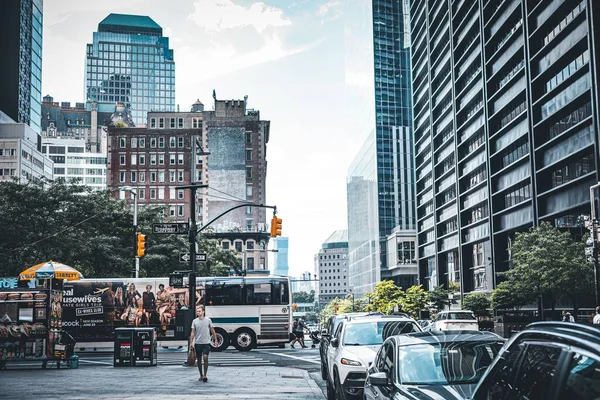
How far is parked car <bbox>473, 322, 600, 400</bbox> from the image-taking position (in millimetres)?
3324

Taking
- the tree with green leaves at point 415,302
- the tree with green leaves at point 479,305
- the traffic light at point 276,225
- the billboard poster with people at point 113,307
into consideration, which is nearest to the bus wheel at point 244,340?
the billboard poster with people at point 113,307

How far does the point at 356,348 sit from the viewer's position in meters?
13.8

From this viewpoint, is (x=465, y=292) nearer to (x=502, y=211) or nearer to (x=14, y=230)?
(x=502, y=211)

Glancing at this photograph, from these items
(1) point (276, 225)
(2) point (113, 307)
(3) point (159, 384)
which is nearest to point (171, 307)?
(2) point (113, 307)

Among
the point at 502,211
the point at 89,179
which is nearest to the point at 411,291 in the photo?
the point at 502,211

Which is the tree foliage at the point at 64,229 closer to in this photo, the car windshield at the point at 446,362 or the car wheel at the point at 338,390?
the car wheel at the point at 338,390

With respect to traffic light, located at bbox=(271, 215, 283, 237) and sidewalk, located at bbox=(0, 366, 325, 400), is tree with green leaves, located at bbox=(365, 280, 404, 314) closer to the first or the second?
traffic light, located at bbox=(271, 215, 283, 237)

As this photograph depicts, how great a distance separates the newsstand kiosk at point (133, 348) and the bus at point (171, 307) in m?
10.6

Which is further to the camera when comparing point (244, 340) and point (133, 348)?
point (244, 340)

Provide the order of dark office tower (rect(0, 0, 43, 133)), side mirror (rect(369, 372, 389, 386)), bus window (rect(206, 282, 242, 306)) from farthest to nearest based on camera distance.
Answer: dark office tower (rect(0, 0, 43, 133))
bus window (rect(206, 282, 242, 306))
side mirror (rect(369, 372, 389, 386))

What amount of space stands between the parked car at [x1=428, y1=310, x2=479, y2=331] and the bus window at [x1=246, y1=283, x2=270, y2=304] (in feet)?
26.6

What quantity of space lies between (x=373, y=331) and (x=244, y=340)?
2240 centimetres

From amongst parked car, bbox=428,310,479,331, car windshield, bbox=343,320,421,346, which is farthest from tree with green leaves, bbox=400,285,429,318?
car windshield, bbox=343,320,421,346

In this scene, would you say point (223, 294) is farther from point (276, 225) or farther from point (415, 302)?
point (415, 302)
